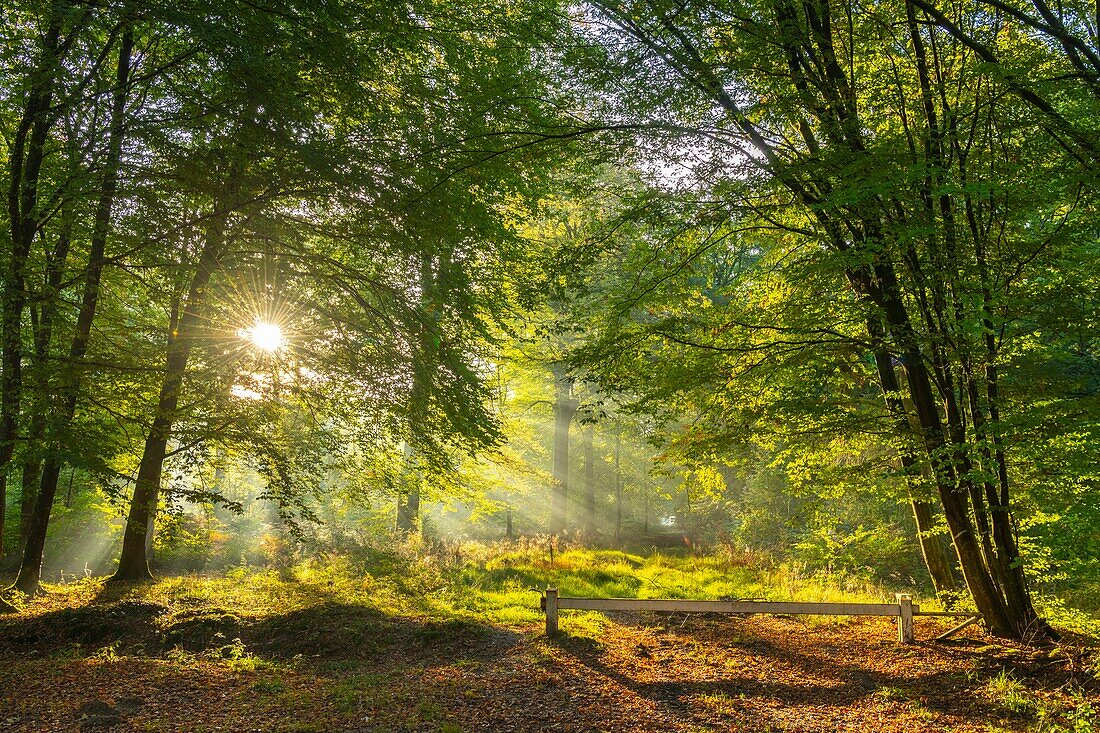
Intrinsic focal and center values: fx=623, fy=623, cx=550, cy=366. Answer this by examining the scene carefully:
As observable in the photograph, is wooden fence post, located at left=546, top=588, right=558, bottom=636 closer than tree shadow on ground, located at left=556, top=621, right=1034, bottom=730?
No

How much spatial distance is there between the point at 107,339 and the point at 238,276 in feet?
6.34

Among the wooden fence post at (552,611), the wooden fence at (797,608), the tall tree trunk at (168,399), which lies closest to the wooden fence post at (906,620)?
the wooden fence at (797,608)

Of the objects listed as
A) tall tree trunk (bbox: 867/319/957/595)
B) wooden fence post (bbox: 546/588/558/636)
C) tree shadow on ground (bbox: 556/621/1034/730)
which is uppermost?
tall tree trunk (bbox: 867/319/957/595)

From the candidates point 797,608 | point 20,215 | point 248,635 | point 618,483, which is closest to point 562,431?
point 618,483

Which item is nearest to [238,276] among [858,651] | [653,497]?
[858,651]

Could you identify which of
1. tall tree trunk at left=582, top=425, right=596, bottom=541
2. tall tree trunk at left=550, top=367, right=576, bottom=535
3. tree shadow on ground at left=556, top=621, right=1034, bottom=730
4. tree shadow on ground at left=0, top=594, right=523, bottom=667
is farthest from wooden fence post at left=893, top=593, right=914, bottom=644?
tall tree trunk at left=582, top=425, right=596, bottom=541

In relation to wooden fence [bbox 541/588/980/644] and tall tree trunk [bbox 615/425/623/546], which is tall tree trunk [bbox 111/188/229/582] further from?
tall tree trunk [bbox 615/425/623/546]

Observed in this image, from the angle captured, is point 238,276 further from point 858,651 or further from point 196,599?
point 858,651

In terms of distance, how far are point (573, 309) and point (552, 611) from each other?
4035 mm

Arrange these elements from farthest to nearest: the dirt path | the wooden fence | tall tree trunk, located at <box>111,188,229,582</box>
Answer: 1. tall tree trunk, located at <box>111,188,229,582</box>
2. the wooden fence
3. the dirt path

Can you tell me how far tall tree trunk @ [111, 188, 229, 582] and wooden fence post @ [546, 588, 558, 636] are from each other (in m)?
5.33

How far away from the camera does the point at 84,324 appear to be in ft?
26.5

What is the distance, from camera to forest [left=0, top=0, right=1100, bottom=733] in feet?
18.8

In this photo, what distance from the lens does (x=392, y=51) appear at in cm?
766
